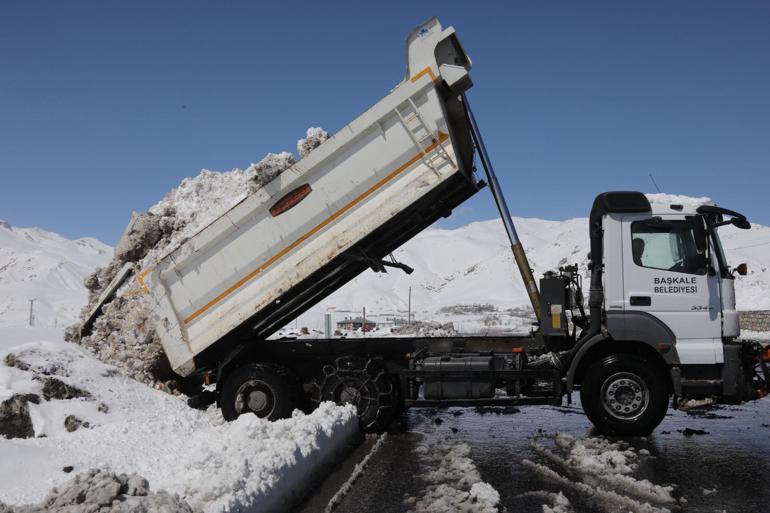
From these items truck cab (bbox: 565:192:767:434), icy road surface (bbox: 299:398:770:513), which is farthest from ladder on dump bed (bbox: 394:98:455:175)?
icy road surface (bbox: 299:398:770:513)

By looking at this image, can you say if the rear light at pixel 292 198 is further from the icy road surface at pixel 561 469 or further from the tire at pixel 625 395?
the tire at pixel 625 395

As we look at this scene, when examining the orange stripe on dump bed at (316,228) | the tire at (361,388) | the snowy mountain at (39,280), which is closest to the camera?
the orange stripe on dump bed at (316,228)

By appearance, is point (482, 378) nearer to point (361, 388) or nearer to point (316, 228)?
point (361, 388)

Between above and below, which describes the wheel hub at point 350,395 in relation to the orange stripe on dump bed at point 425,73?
below

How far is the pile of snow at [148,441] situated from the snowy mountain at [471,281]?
2468 cm

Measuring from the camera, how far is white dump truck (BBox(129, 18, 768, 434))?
801cm

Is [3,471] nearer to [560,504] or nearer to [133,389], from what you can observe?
[133,389]

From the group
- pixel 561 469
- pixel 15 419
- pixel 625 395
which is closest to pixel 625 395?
pixel 625 395

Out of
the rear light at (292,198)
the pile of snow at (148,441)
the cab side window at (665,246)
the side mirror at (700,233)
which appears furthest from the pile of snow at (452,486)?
the side mirror at (700,233)

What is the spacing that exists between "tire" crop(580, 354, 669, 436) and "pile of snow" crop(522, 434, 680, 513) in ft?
0.97

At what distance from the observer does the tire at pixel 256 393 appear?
8969 mm

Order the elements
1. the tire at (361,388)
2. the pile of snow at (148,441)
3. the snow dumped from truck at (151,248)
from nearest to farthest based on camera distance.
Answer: the pile of snow at (148,441) < the tire at (361,388) < the snow dumped from truck at (151,248)

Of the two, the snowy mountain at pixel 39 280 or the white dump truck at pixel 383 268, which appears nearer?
the white dump truck at pixel 383 268

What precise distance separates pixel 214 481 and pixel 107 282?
27.1 feet
